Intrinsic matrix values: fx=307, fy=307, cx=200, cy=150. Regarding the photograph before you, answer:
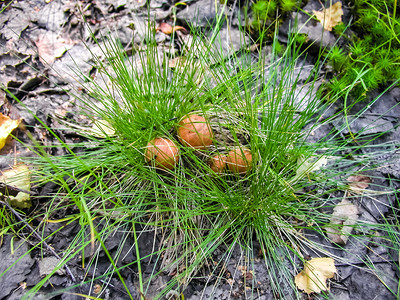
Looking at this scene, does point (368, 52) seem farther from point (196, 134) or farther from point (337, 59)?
point (196, 134)

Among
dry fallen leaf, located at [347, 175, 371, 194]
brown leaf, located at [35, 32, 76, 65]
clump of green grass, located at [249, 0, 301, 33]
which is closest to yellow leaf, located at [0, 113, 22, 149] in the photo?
brown leaf, located at [35, 32, 76, 65]

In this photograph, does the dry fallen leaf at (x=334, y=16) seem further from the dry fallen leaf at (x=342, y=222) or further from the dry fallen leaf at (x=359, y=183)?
the dry fallen leaf at (x=342, y=222)

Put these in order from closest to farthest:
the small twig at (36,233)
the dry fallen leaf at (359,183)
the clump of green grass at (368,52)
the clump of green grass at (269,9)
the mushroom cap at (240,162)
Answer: the small twig at (36,233)
the mushroom cap at (240,162)
the dry fallen leaf at (359,183)
the clump of green grass at (368,52)
the clump of green grass at (269,9)

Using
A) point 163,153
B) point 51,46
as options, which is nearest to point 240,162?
point 163,153

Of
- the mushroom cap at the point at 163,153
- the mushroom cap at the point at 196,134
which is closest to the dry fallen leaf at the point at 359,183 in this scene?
the mushroom cap at the point at 196,134

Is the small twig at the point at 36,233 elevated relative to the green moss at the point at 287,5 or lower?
lower

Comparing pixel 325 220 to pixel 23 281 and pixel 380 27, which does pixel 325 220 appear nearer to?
pixel 380 27

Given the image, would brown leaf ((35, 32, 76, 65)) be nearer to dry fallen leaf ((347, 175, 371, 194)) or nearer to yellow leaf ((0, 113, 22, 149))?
yellow leaf ((0, 113, 22, 149))
